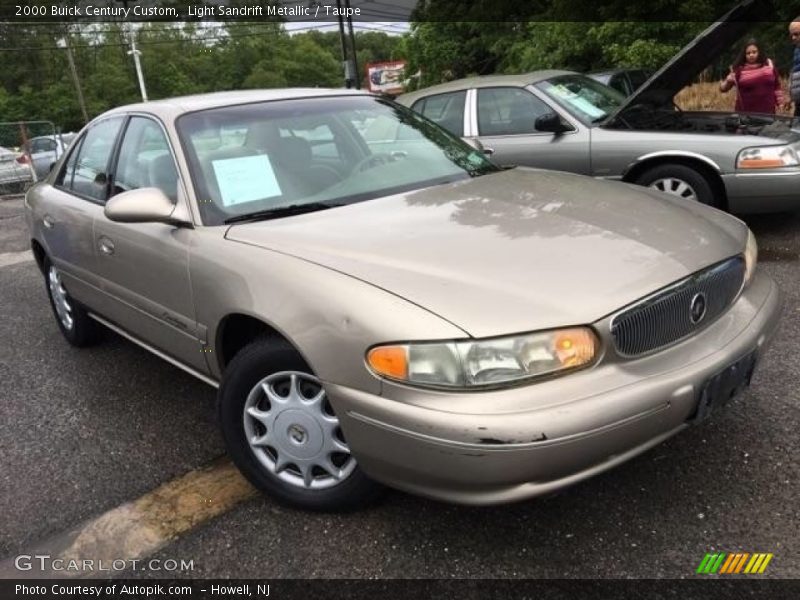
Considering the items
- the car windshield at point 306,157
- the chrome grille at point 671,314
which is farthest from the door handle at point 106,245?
the chrome grille at point 671,314

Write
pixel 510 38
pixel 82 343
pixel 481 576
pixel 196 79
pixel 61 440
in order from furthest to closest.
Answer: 1. pixel 196 79
2. pixel 510 38
3. pixel 82 343
4. pixel 61 440
5. pixel 481 576

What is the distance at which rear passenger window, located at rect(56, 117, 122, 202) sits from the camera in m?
3.60

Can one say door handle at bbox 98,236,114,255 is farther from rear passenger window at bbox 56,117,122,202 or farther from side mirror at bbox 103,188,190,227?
side mirror at bbox 103,188,190,227

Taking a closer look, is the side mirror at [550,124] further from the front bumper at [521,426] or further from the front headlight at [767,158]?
the front bumper at [521,426]

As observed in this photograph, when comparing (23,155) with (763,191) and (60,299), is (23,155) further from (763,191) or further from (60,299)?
(763,191)

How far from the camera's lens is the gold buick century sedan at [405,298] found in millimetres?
1942

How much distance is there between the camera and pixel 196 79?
2916 inches

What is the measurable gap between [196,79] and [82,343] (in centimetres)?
7641

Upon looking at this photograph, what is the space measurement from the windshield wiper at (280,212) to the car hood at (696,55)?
148 inches

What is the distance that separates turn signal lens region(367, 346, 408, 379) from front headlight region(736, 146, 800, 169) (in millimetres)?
4202

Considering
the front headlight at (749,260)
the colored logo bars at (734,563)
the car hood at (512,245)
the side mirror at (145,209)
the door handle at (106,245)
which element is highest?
the side mirror at (145,209)

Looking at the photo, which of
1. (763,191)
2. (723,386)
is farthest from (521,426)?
(763,191)

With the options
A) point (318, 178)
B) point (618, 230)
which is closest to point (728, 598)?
point (618, 230)

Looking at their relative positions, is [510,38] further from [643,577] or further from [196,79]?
[196,79]
